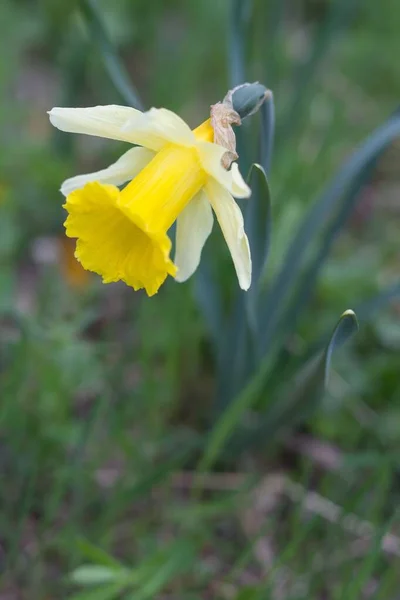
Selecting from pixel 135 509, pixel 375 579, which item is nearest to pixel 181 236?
pixel 135 509

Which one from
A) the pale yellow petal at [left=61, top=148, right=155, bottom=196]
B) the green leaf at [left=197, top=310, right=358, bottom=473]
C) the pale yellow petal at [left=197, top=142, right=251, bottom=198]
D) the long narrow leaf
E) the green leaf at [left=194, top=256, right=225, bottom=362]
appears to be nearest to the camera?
the pale yellow petal at [left=197, top=142, right=251, bottom=198]

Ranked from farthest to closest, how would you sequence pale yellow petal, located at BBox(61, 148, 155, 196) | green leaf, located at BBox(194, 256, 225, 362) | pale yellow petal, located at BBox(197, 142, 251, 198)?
1. green leaf, located at BBox(194, 256, 225, 362)
2. pale yellow petal, located at BBox(61, 148, 155, 196)
3. pale yellow petal, located at BBox(197, 142, 251, 198)

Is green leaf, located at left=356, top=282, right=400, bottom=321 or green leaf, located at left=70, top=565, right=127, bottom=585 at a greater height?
green leaf, located at left=356, top=282, right=400, bottom=321

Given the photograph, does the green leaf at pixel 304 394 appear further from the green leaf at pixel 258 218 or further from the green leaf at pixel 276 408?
the green leaf at pixel 258 218

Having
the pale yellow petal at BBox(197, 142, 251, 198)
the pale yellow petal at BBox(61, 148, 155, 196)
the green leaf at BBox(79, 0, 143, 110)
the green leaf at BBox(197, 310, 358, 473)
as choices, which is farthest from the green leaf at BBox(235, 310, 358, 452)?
the green leaf at BBox(79, 0, 143, 110)

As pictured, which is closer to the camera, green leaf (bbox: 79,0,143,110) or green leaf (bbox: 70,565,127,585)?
green leaf (bbox: 70,565,127,585)

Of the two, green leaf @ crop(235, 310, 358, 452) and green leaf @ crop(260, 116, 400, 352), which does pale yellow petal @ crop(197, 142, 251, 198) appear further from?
green leaf @ crop(260, 116, 400, 352)

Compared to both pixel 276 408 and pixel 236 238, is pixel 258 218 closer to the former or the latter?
pixel 236 238

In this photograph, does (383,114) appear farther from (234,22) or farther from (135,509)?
(135,509)
